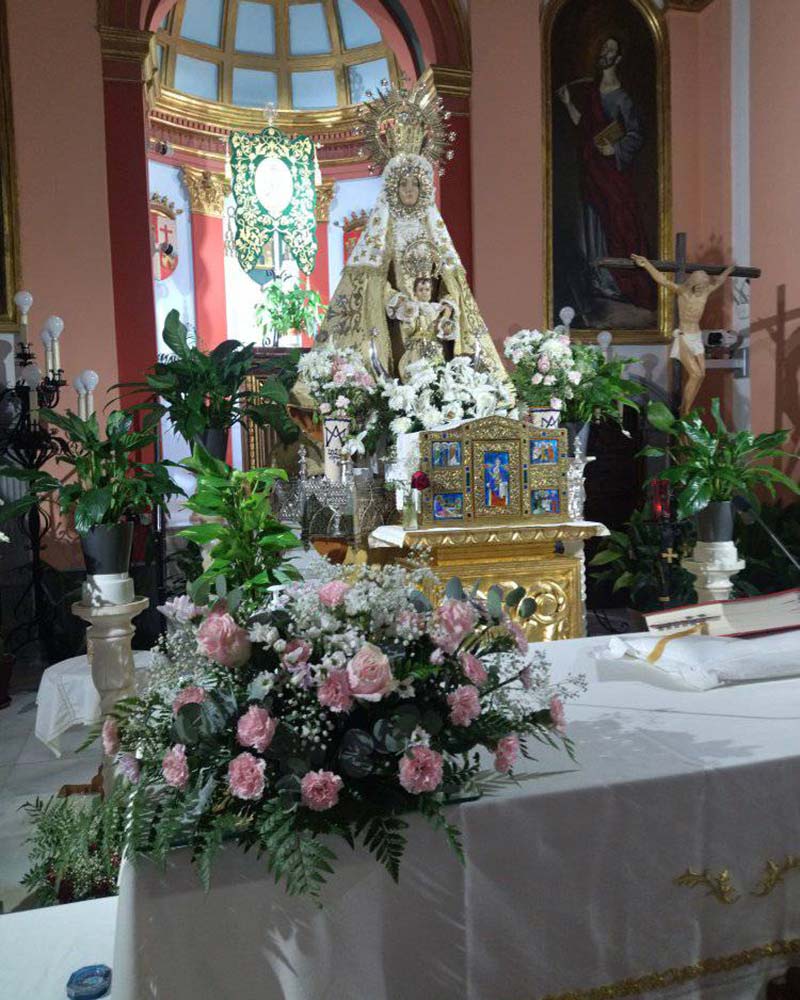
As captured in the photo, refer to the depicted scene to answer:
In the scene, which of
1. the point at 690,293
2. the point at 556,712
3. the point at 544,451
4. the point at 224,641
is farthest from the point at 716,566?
the point at 690,293

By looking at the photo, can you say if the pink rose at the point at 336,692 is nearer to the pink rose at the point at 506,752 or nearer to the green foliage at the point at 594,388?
the pink rose at the point at 506,752

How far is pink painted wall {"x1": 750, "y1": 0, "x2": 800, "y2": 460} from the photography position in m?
8.90

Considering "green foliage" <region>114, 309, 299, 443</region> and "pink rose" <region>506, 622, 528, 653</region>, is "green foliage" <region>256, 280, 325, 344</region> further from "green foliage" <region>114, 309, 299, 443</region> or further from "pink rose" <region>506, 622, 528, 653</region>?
"pink rose" <region>506, 622, 528, 653</region>

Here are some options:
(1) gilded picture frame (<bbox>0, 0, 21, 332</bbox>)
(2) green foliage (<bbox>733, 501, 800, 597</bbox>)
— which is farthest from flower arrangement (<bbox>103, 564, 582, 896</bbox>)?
(1) gilded picture frame (<bbox>0, 0, 21, 332</bbox>)

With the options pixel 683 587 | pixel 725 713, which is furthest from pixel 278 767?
pixel 683 587

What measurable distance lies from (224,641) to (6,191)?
744cm

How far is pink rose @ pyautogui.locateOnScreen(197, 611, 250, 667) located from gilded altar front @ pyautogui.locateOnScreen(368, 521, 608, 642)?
10.1ft

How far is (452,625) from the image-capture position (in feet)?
4.91

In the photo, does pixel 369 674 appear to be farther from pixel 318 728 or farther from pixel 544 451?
pixel 544 451

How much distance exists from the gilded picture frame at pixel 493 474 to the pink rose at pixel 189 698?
3.25 meters

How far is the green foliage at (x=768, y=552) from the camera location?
708 centimetres

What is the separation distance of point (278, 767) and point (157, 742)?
220mm

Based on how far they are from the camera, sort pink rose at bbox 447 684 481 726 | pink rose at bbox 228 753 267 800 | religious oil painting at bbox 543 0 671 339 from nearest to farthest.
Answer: pink rose at bbox 228 753 267 800
pink rose at bbox 447 684 481 726
religious oil painting at bbox 543 0 671 339

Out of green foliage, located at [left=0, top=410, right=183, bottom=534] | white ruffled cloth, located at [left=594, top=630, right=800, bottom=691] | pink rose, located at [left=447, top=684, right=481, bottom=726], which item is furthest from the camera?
green foliage, located at [left=0, top=410, right=183, bottom=534]
